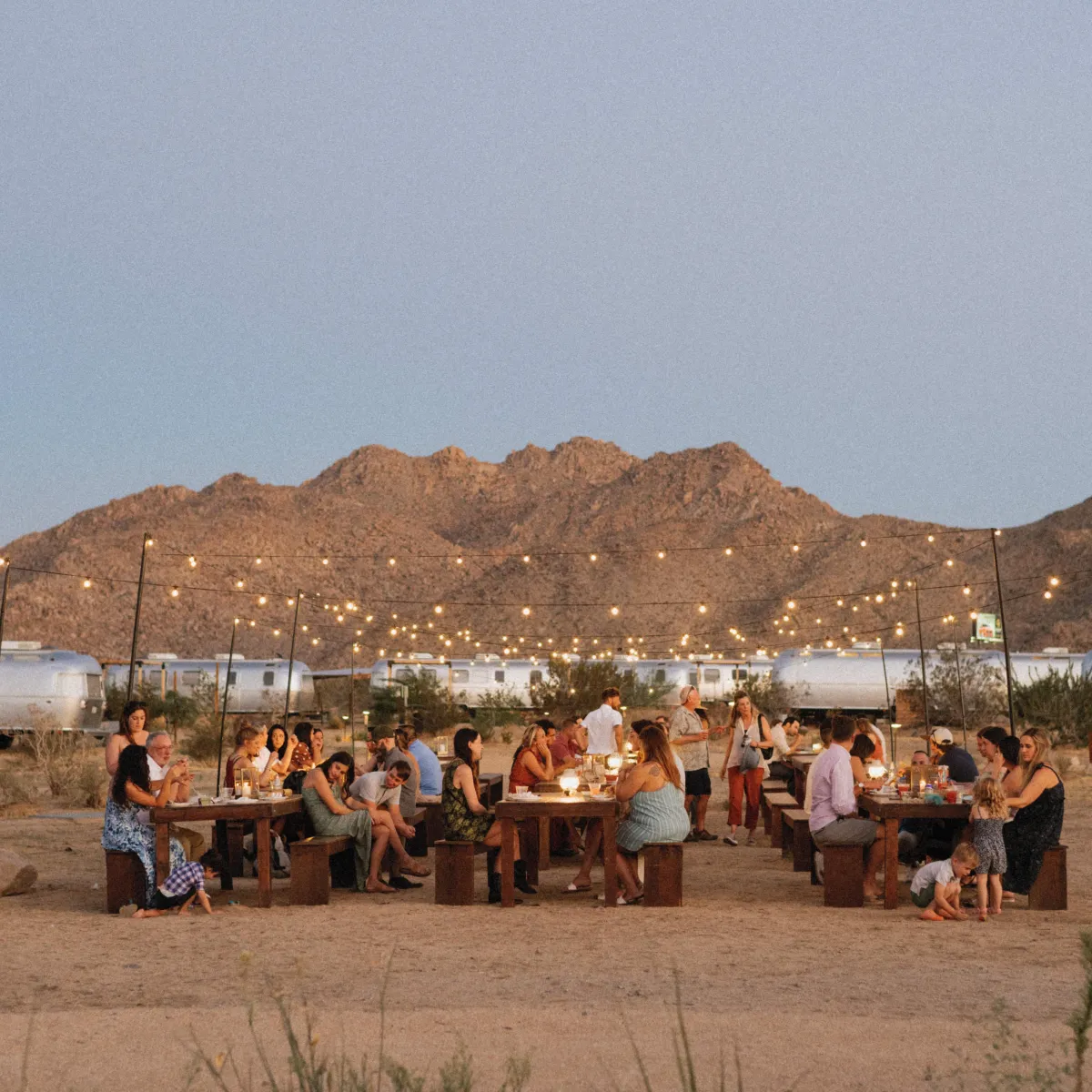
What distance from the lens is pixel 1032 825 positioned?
931cm

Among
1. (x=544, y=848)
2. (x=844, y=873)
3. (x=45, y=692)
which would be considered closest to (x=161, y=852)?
(x=544, y=848)

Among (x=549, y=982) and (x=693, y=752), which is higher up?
(x=693, y=752)

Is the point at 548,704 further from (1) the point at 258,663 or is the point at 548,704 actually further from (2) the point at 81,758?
(2) the point at 81,758

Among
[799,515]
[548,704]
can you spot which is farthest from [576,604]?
[548,704]

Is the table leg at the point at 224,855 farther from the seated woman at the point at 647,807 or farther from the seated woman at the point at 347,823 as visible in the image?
the seated woman at the point at 647,807

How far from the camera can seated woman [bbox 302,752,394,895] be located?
33.5 feet

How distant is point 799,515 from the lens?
8356 cm

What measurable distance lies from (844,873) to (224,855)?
433 cm

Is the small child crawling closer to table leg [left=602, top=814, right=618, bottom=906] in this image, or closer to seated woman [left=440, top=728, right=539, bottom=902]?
table leg [left=602, top=814, right=618, bottom=906]

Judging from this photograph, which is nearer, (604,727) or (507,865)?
(507,865)

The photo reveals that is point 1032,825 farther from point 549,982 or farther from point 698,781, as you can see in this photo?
point 698,781

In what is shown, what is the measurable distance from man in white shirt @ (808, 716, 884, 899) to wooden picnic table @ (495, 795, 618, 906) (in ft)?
4.45

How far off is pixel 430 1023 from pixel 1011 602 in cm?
6229

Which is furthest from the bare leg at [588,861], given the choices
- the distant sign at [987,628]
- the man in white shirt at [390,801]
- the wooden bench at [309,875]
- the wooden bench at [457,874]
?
the distant sign at [987,628]
